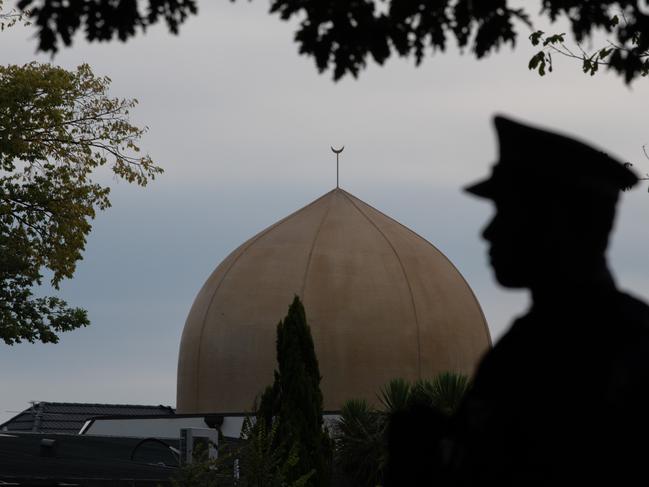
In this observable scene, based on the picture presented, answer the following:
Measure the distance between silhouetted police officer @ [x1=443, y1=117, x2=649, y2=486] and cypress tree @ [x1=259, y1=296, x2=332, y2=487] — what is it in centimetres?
2335

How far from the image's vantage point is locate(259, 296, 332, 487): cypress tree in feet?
89.6

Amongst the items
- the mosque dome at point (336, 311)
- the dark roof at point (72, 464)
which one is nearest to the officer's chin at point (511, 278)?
the dark roof at point (72, 464)

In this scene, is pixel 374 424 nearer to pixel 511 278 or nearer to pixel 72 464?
pixel 72 464

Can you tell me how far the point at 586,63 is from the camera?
1270 centimetres

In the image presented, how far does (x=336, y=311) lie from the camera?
127ft

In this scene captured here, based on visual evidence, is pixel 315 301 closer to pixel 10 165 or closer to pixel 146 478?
pixel 10 165

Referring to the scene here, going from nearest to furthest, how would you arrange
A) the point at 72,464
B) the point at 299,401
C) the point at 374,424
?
the point at 72,464 → the point at 299,401 → the point at 374,424

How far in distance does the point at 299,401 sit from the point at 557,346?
82.1 ft

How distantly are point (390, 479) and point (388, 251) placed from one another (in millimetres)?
37159

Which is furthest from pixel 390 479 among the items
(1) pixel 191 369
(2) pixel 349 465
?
(1) pixel 191 369

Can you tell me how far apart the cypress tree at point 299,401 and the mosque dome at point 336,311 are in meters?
8.86

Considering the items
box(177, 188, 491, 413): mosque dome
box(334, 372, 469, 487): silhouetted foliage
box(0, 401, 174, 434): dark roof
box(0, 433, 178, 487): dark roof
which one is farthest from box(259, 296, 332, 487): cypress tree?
box(0, 401, 174, 434): dark roof

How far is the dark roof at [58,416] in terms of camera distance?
4725 centimetres

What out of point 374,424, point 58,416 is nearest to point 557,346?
point 374,424
